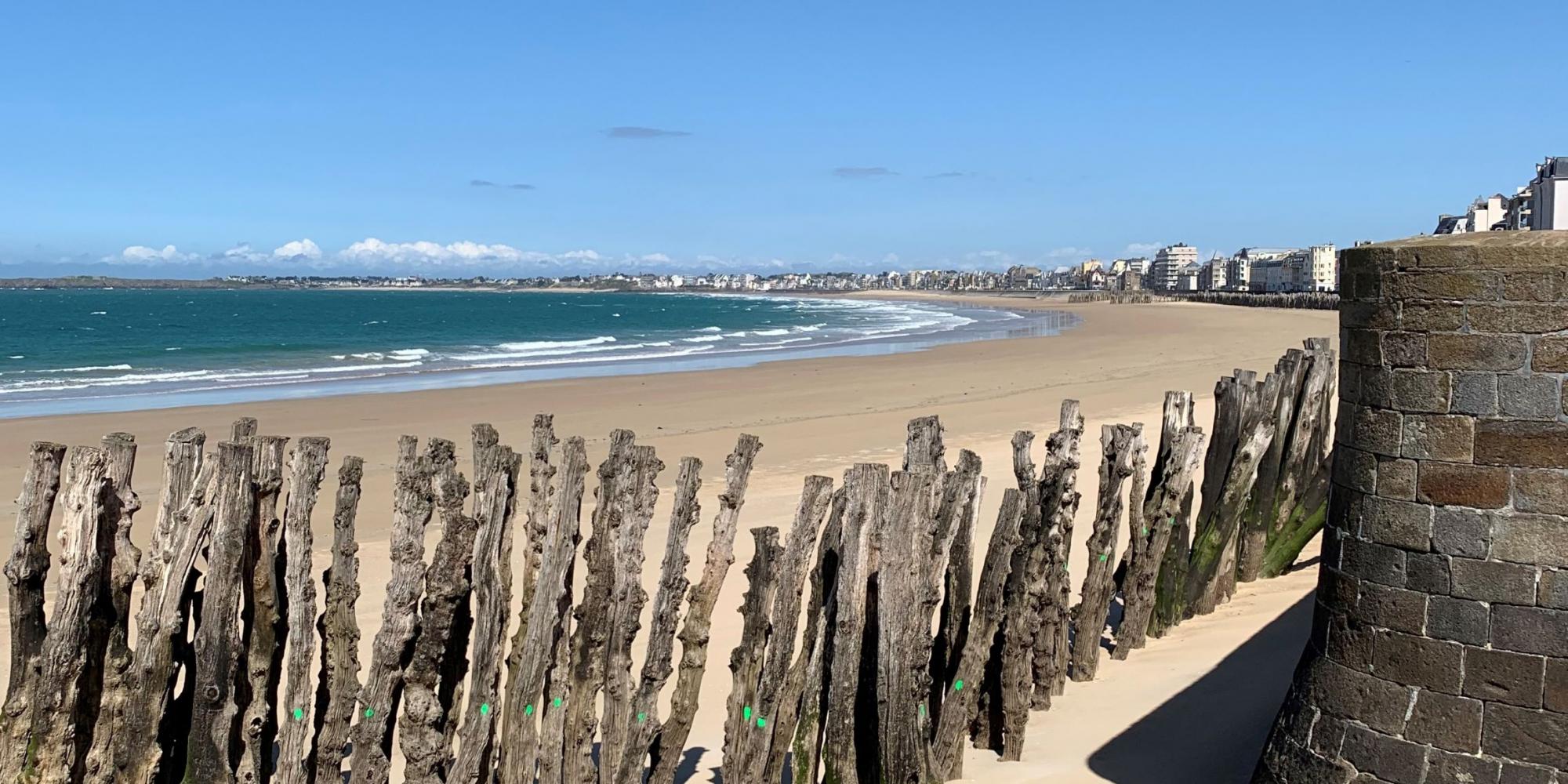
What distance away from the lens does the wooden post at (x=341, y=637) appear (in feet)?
15.3

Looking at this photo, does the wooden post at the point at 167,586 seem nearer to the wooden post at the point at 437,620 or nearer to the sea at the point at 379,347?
the wooden post at the point at 437,620

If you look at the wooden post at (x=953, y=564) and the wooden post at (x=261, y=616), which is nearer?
the wooden post at (x=261, y=616)

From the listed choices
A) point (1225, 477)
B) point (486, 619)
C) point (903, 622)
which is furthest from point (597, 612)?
point (1225, 477)

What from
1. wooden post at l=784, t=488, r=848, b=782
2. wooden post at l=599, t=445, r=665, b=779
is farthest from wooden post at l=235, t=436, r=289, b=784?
wooden post at l=784, t=488, r=848, b=782

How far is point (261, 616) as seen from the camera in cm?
471

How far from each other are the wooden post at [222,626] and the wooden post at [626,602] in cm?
141

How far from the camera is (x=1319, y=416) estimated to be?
904 cm

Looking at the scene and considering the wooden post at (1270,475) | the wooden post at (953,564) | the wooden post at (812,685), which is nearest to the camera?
the wooden post at (812,685)

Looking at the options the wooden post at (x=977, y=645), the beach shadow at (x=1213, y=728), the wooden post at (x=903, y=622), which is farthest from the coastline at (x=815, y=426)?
the wooden post at (x=903, y=622)

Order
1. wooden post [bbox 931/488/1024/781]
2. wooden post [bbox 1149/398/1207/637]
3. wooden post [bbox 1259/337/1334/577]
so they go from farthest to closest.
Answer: wooden post [bbox 1259/337/1334/577] < wooden post [bbox 1149/398/1207/637] < wooden post [bbox 931/488/1024/781]

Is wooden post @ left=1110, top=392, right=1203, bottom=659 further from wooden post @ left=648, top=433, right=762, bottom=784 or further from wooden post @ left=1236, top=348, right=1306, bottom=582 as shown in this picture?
wooden post @ left=648, top=433, right=762, bottom=784

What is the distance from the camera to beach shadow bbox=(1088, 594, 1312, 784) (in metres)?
5.56

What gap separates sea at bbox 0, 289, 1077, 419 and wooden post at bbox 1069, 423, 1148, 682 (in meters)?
21.6

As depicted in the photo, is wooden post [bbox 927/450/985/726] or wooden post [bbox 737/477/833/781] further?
wooden post [bbox 927/450/985/726]
